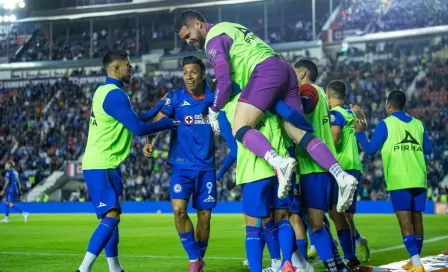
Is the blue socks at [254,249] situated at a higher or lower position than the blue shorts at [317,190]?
lower

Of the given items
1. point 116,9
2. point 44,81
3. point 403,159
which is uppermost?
point 116,9

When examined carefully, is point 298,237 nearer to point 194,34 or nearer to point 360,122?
point 360,122

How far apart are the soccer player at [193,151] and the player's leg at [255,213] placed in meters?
1.90

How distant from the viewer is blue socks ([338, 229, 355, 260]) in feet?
28.7

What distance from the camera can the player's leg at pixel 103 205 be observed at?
24.7 feet

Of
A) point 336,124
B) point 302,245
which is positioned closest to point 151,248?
point 336,124

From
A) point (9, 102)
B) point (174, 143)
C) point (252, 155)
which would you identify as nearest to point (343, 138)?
point (174, 143)

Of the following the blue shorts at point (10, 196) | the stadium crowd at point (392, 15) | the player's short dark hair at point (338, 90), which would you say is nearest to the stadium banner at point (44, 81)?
the stadium crowd at point (392, 15)

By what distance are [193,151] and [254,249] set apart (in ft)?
8.00

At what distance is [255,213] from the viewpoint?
256 inches

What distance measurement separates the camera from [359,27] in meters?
41.0

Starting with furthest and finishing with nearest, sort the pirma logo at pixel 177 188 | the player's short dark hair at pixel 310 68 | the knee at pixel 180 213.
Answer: the pirma logo at pixel 177 188 → the knee at pixel 180 213 → the player's short dark hair at pixel 310 68

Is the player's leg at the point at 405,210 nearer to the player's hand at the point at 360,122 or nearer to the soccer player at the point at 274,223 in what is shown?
the player's hand at the point at 360,122

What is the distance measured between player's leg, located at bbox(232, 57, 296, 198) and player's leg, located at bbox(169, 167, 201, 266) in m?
2.01
